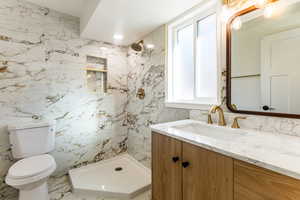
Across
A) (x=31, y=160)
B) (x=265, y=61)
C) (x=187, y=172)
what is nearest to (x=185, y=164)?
(x=187, y=172)

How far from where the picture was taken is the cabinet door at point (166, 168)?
1.04 m

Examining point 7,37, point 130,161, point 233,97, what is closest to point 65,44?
point 7,37

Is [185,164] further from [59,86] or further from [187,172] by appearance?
[59,86]

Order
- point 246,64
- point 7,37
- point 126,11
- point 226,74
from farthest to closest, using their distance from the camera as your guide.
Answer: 1. point 7,37
2. point 126,11
3. point 226,74
4. point 246,64

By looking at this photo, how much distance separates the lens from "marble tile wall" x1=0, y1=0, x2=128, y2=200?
174cm

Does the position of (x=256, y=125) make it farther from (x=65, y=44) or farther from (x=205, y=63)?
(x=65, y=44)

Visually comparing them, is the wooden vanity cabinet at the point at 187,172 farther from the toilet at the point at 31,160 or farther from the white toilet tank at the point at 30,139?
the white toilet tank at the point at 30,139

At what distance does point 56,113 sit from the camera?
203cm

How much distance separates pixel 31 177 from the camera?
1.32m

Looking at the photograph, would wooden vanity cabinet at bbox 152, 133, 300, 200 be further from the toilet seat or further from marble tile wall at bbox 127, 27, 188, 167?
the toilet seat

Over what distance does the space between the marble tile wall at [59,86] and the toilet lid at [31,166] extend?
433 mm

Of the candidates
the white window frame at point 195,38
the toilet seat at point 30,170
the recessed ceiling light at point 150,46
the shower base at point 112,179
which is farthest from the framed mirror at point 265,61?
the toilet seat at point 30,170

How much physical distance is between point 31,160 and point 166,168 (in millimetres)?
1459

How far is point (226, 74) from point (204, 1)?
2.47 feet
